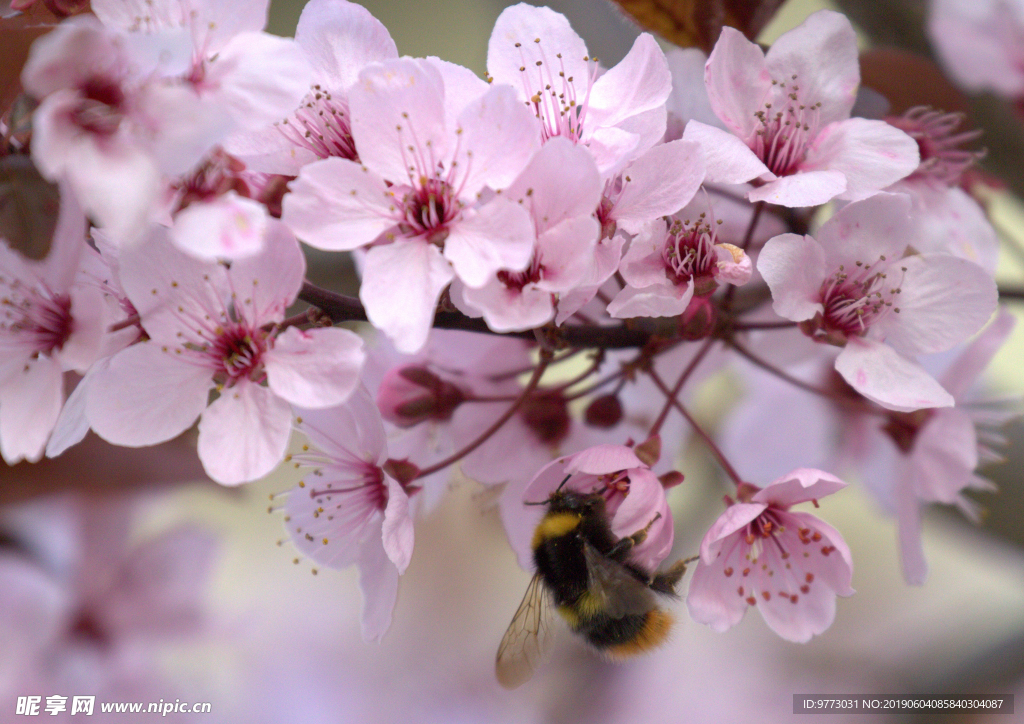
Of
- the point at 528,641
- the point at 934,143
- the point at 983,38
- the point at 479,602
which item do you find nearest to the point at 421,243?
the point at 528,641

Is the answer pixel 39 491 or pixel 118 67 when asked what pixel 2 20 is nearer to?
pixel 118 67

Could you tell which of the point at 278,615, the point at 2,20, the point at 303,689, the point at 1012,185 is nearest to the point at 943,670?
the point at 1012,185

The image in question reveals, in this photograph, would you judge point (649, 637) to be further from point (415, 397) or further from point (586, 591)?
point (415, 397)

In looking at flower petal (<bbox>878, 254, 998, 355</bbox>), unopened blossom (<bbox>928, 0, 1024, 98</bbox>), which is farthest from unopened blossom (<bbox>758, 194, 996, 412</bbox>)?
unopened blossom (<bbox>928, 0, 1024, 98</bbox>)

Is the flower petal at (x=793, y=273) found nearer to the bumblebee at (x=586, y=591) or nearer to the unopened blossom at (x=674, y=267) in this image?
the unopened blossom at (x=674, y=267)

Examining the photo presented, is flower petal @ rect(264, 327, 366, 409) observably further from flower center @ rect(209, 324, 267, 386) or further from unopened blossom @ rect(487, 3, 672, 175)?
unopened blossom @ rect(487, 3, 672, 175)
